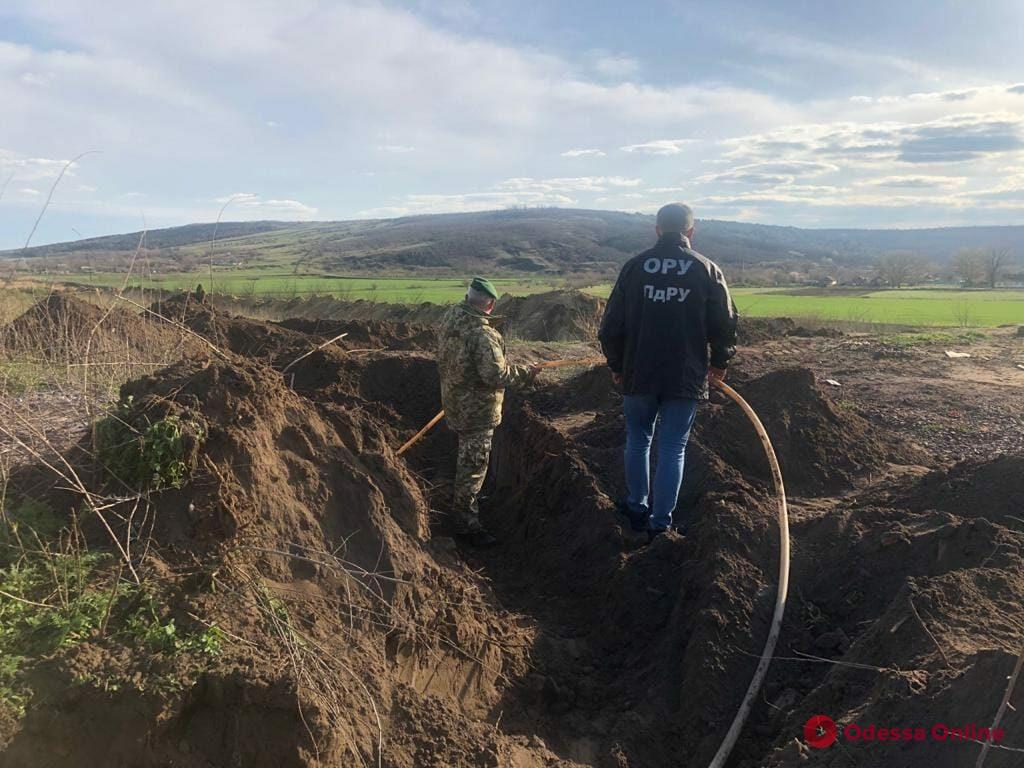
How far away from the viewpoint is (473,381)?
5523 mm

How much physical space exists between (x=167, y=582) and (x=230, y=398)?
4.05 ft

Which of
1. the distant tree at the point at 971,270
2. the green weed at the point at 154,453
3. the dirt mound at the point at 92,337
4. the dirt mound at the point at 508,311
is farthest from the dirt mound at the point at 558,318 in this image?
the distant tree at the point at 971,270

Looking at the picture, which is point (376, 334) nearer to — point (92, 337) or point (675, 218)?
point (92, 337)

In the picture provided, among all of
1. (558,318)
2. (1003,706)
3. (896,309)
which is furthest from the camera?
(896,309)

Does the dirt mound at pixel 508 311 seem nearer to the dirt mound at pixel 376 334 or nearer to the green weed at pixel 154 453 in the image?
the dirt mound at pixel 376 334

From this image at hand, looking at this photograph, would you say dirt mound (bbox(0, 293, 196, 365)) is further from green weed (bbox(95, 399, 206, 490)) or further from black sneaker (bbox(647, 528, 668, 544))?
black sneaker (bbox(647, 528, 668, 544))

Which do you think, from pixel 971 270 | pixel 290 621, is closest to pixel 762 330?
pixel 290 621

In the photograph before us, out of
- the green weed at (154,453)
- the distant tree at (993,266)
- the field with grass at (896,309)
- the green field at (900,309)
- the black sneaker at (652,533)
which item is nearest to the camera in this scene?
the green weed at (154,453)

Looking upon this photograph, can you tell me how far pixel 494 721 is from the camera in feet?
12.0

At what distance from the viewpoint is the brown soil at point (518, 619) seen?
2662 millimetres

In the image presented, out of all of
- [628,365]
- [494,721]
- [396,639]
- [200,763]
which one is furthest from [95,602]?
[628,365]

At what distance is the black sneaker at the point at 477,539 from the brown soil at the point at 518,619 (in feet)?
0.41

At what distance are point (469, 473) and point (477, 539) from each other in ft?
2.10

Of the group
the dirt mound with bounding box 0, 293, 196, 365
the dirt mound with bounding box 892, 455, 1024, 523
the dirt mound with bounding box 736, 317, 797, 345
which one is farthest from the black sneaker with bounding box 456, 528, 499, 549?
the dirt mound with bounding box 736, 317, 797, 345
